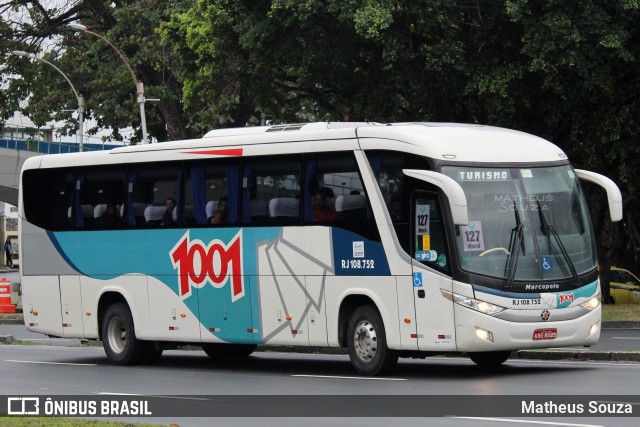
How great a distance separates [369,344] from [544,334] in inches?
95.3

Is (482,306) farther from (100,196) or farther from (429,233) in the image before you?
(100,196)

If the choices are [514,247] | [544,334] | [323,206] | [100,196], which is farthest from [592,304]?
[100,196]

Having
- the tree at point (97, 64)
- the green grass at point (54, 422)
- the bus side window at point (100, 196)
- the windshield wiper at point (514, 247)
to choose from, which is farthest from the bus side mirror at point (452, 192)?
the tree at point (97, 64)

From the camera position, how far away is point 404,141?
1738cm

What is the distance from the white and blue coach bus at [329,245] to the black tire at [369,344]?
2cm

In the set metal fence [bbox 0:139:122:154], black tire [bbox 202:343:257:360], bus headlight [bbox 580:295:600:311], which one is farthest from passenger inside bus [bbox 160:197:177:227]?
metal fence [bbox 0:139:122:154]

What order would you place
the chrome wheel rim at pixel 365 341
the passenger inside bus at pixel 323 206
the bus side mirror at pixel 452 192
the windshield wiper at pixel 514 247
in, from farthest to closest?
the passenger inside bus at pixel 323 206, the chrome wheel rim at pixel 365 341, the windshield wiper at pixel 514 247, the bus side mirror at pixel 452 192

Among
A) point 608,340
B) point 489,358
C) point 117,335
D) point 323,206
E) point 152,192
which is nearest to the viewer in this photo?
point 323,206

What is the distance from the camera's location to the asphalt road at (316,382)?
13.0 meters

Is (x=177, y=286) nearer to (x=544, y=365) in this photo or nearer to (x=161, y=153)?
(x=161, y=153)

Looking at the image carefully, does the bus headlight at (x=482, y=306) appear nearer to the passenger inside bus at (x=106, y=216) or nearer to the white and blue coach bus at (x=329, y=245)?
the white and blue coach bus at (x=329, y=245)

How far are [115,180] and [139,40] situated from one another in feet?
82.1

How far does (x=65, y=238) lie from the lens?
22.8 m

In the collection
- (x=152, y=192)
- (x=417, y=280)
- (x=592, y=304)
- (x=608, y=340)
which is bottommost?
(x=608, y=340)
